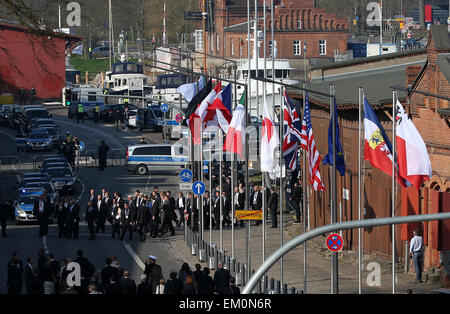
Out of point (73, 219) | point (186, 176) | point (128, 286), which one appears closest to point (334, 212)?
point (128, 286)

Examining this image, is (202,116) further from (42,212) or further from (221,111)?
(42,212)

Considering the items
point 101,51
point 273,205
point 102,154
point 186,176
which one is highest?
point 101,51

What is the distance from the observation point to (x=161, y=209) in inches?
1582

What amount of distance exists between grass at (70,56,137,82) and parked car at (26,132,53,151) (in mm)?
55536

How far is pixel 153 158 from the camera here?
57.3m

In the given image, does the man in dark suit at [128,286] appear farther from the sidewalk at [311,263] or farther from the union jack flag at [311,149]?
the union jack flag at [311,149]

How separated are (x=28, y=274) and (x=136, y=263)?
317 inches

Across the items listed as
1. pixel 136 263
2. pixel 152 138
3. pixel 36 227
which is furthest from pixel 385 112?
pixel 152 138

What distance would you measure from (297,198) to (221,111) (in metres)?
8.79

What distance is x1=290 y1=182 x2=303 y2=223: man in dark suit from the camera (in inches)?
1658

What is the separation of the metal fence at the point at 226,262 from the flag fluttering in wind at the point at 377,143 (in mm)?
3700

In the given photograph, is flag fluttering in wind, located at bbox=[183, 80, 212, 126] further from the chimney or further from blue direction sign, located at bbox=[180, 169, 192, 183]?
the chimney

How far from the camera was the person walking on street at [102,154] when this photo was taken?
5800 cm

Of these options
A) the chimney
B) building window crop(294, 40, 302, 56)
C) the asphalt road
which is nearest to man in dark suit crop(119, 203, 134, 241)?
the asphalt road
